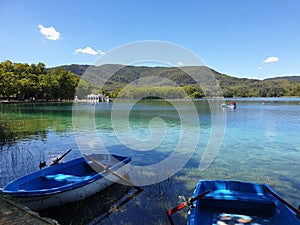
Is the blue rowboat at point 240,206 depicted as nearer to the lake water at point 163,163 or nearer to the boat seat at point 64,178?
the lake water at point 163,163

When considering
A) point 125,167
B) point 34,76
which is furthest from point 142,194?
point 34,76

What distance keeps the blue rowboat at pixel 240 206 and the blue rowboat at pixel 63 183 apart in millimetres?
3285

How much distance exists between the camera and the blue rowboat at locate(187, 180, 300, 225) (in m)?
5.48

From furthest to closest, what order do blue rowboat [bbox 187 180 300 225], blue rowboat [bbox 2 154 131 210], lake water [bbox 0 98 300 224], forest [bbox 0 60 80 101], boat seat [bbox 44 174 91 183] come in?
forest [bbox 0 60 80 101]
boat seat [bbox 44 174 91 183]
lake water [bbox 0 98 300 224]
blue rowboat [bbox 2 154 131 210]
blue rowboat [bbox 187 180 300 225]

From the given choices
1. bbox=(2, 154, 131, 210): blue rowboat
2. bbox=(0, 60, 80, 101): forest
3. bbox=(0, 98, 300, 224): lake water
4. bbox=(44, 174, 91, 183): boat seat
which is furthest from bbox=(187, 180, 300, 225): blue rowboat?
bbox=(0, 60, 80, 101): forest

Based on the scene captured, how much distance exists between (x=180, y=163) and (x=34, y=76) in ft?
265

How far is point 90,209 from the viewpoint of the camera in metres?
6.99

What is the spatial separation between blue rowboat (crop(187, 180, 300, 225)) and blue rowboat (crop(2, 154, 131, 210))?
3.29m

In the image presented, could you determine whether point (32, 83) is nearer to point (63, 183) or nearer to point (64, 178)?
point (64, 178)

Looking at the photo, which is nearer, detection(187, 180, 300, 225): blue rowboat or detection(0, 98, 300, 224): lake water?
detection(187, 180, 300, 225): blue rowboat

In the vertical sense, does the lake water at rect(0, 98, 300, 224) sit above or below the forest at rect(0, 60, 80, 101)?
below

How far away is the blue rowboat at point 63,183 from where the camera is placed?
232 inches

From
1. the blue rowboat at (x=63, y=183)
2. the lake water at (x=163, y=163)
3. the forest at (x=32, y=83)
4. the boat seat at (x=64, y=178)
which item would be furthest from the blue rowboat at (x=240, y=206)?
the forest at (x=32, y=83)

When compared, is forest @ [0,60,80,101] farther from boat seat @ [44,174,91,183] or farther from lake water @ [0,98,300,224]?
boat seat @ [44,174,91,183]
